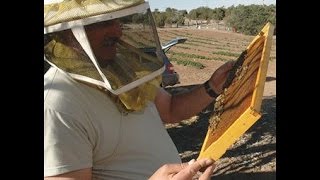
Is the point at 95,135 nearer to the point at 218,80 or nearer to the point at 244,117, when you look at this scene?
the point at 244,117

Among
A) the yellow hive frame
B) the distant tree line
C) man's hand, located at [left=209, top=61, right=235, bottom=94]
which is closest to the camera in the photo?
the yellow hive frame

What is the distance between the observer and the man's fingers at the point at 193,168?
49.5 inches

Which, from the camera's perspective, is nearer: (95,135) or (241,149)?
(95,135)

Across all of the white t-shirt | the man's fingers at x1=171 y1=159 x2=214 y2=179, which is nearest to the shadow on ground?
the white t-shirt

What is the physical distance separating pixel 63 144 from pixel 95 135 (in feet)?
0.44

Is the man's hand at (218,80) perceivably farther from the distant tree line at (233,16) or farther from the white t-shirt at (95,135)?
the distant tree line at (233,16)

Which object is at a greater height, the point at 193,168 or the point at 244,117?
the point at 244,117

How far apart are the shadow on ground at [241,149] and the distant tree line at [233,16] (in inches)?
846

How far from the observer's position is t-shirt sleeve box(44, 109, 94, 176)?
1.37 meters

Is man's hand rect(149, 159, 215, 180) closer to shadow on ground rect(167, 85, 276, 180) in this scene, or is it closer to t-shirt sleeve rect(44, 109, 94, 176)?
t-shirt sleeve rect(44, 109, 94, 176)

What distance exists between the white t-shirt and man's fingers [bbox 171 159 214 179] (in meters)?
0.35

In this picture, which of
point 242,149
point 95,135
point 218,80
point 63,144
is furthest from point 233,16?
point 63,144

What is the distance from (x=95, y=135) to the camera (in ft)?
4.89
